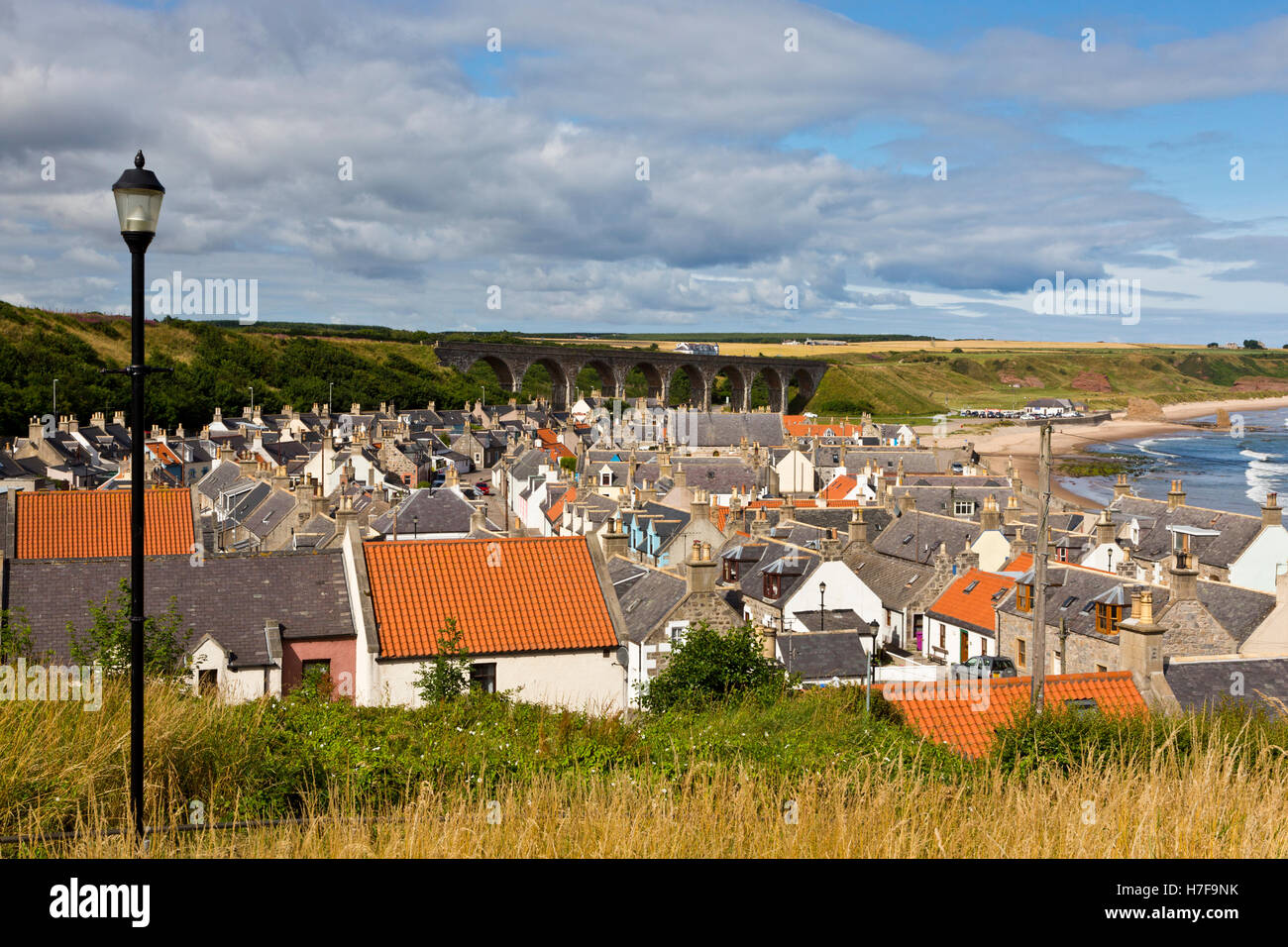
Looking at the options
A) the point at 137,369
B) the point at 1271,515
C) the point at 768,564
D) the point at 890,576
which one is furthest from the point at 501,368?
the point at 137,369

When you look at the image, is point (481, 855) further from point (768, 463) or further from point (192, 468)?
point (192, 468)

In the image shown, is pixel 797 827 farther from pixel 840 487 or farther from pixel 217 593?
pixel 840 487

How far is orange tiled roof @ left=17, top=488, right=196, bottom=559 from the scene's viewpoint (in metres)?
34.9

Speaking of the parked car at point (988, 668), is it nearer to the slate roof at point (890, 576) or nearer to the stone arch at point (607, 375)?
the slate roof at point (890, 576)

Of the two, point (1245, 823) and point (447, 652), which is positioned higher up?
point (1245, 823)

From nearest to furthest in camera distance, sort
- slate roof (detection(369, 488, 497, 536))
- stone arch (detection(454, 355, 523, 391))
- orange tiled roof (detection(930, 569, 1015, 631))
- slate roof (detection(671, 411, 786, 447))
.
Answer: orange tiled roof (detection(930, 569, 1015, 631)) → slate roof (detection(369, 488, 497, 536)) → slate roof (detection(671, 411, 786, 447)) → stone arch (detection(454, 355, 523, 391))

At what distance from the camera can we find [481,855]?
6551mm

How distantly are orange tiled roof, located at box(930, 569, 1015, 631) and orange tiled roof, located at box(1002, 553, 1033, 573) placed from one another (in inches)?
45.0

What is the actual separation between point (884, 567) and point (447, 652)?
2597cm

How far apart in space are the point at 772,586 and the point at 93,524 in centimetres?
2258

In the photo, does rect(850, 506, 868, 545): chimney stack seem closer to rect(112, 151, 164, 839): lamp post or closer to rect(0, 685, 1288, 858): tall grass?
rect(0, 685, 1288, 858): tall grass

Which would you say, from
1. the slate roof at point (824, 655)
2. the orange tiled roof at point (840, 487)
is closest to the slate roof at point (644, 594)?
the slate roof at point (824, 655)

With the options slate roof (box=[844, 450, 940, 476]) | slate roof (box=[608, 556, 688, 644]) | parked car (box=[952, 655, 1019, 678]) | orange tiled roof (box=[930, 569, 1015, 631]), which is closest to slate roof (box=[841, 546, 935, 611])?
orange tiled roof (box=[930, 569, 1015, 631])

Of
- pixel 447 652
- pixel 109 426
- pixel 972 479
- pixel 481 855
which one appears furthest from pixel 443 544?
pixel 109 426
